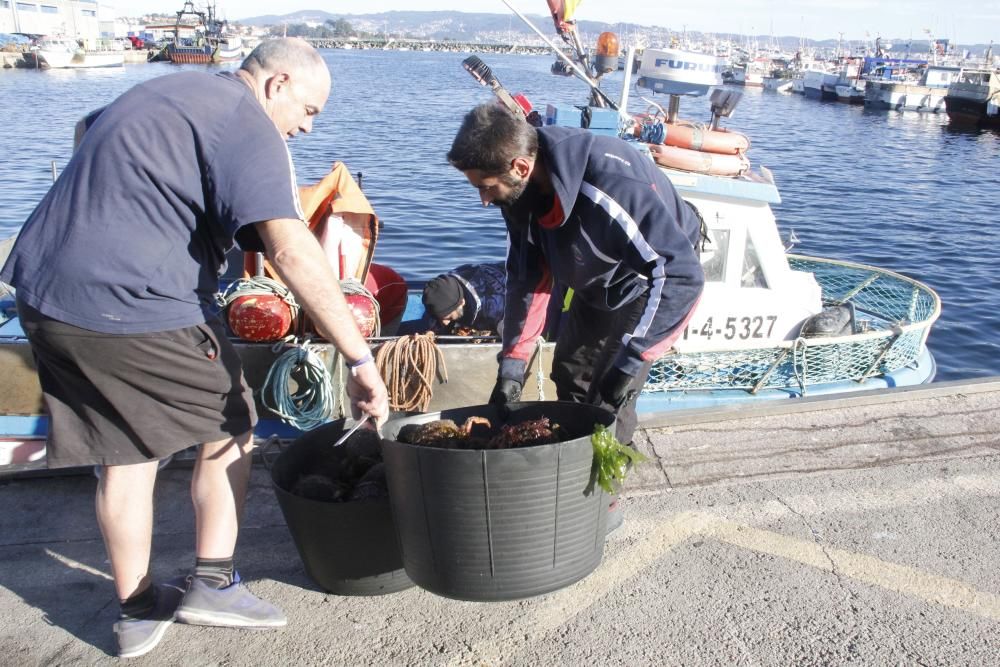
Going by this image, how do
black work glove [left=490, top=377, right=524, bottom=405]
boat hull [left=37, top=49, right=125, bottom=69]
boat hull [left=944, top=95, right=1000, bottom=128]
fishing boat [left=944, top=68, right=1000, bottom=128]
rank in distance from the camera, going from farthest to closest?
boat hull [left=37, top=49, right=125, bottom=69], boat hull [left=944, top=95, right=1000, bottom=128], fishing boat [left=944, top=68, right=1000, bottom=128], black work glove [left=490, top=377, right=524, bottom=405]

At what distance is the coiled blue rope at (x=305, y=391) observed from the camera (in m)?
4.55

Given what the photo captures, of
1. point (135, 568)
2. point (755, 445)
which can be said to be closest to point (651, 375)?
point (755, 445)

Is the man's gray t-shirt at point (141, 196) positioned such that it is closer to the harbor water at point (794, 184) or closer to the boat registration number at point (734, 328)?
the harbor water at point (794, 184)

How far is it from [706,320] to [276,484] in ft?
12.7

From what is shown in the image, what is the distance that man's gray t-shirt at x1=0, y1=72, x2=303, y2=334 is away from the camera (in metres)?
2.60

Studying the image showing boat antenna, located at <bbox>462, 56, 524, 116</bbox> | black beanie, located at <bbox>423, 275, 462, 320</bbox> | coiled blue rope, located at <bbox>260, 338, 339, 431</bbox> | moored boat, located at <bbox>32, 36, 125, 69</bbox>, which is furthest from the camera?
moored boat, located at <bbox>32, 36, 125, 69</bbox>

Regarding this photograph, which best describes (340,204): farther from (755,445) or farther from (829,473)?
(829,473)

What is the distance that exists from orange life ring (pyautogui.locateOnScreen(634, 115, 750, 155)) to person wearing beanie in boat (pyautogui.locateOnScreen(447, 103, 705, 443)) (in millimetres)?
2614

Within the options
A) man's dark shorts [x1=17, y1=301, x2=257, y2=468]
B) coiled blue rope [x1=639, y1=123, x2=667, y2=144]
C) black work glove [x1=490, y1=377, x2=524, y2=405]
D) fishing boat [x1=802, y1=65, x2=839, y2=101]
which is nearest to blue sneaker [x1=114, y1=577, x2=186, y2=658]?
man's dark shorts [x1=17, y1=301, x2=257, y2=468]

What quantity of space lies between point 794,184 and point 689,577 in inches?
924

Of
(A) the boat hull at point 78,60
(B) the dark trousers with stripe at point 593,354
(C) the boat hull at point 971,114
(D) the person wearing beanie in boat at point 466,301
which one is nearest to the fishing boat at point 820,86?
(C) the boat hull at point 971,114

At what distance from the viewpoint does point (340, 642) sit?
307 cm

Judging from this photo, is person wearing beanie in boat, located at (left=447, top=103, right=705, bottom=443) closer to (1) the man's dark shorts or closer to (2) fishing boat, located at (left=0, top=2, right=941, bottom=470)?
(1) the man's dark shorts

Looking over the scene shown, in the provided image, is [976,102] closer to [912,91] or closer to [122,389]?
[912,91]
